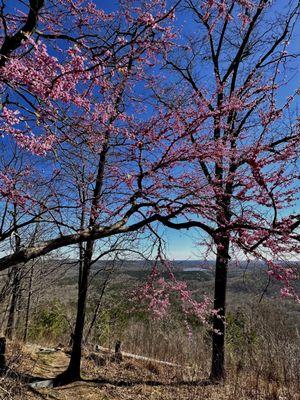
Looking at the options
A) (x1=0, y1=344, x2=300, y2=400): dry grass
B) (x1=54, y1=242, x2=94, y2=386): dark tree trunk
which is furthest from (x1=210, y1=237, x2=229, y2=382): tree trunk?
(x1=54, y1=242, x2=94, y2=386): dark tree trunk

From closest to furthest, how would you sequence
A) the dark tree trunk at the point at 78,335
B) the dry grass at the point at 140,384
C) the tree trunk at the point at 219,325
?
the dry grass at the point at 140,384, the dark tree trunk at the point at 78,335, the tree trunk at the point at 219,325

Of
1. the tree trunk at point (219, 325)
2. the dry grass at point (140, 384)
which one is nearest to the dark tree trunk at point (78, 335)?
the dry grass at point (140, 384)

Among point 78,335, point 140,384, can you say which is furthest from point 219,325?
point 78,335

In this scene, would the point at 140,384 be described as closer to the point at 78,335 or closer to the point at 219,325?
the point at 78,335

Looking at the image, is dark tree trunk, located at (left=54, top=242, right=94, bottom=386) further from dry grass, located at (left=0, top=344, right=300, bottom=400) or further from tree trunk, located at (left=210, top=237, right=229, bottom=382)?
tree trunk, located at (left=210, top=237, right=229, bottom=382)

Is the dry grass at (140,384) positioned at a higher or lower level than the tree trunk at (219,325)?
lower

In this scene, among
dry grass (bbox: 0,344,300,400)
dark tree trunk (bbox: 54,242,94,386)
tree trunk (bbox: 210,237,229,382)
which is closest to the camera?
dry grass (bbox: 0,344,300,400)

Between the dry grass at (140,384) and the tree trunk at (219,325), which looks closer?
the dry grass at (140,384)

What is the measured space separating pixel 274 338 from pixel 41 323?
18841 mm

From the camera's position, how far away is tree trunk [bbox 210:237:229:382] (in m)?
7.95

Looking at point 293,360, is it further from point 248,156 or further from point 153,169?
point 153,169

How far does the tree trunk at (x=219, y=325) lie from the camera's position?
7945 millimetres

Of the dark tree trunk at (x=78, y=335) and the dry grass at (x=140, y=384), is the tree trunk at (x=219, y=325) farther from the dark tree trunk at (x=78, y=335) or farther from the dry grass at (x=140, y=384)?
the dark tree trunk at (x=78, y=335)

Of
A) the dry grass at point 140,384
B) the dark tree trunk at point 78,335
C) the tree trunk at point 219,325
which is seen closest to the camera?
the dry grass at point 140,384
